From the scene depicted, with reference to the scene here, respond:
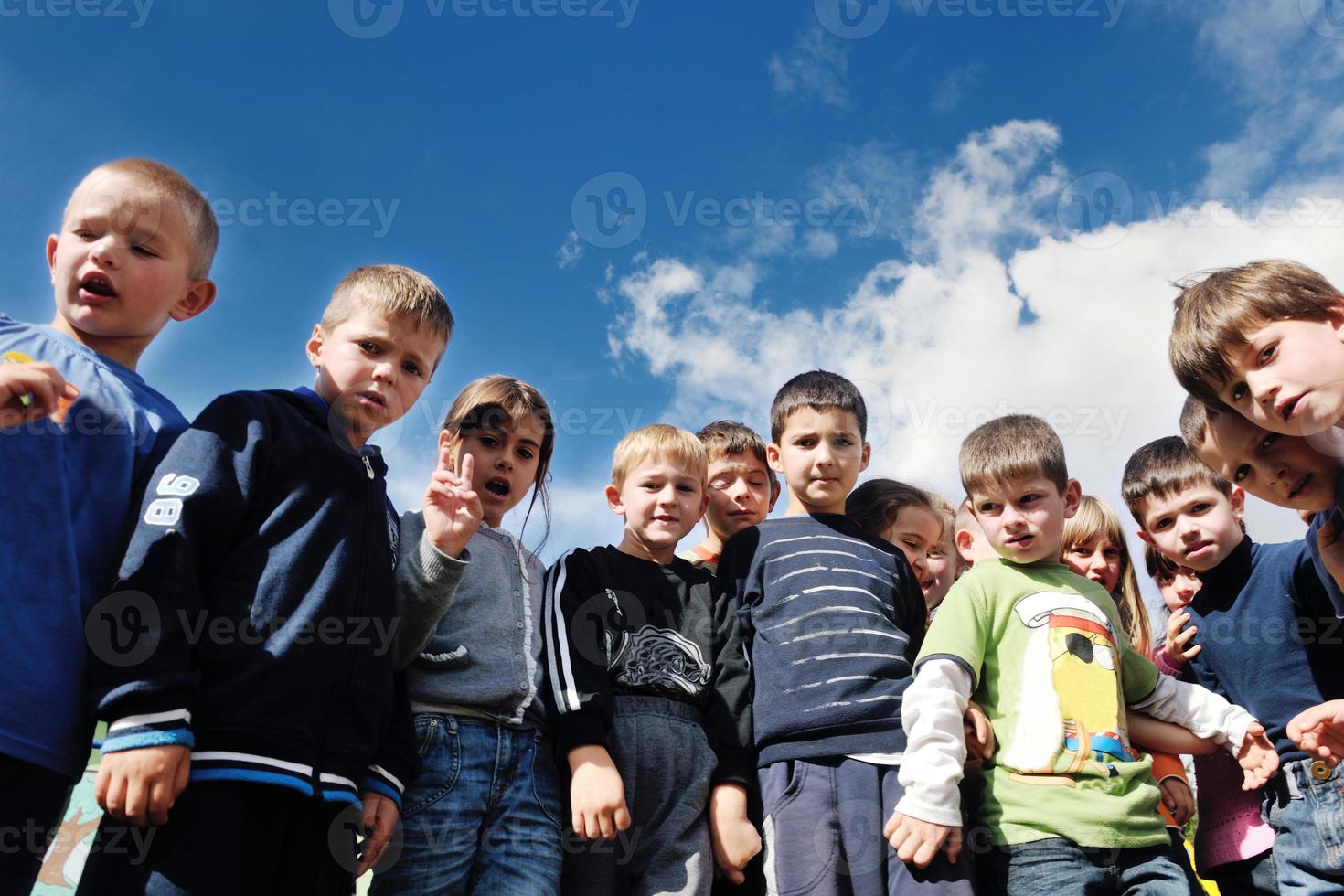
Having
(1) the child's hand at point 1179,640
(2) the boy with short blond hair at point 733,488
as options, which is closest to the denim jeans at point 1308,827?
(1) the child's hand at point 1179,640

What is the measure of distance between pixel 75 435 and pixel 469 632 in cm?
132

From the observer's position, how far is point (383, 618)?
285 centimetres

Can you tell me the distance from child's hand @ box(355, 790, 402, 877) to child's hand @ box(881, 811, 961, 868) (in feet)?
5.09

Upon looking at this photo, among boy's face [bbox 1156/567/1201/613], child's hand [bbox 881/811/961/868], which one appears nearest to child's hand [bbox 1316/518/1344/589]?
boy's face [bbox 1156/567/1201/613]

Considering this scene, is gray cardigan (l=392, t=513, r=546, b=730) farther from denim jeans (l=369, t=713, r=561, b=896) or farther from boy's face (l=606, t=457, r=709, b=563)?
boy's face (l=606, t=457, r=709, b=563)

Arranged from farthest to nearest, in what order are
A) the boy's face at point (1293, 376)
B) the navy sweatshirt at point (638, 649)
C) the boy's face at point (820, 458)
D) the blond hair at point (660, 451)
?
the boy's face at point (820, 458) < the blond hair at point (660, 451) < the navy sweatshirt at point (638, 649) < the boy's face at point (1293, 376)

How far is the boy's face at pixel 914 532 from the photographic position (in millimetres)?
4418

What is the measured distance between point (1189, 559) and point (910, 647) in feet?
4.50

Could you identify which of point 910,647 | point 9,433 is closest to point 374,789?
point 9,433

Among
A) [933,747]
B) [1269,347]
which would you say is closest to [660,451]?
[933,747]

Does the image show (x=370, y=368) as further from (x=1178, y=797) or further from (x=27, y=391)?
(x=1178, y=797)

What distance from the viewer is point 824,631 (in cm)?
340

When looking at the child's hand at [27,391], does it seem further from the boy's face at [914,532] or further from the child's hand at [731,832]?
the boy's face at [914,532]

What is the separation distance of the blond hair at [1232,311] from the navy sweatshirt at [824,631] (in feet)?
4.22
